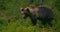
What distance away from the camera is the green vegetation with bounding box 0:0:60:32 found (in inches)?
271

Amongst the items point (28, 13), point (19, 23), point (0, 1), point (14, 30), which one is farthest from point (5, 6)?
point (14, 30)

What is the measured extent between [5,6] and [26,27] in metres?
3.02

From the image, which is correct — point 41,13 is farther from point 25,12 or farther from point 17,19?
point 17,19

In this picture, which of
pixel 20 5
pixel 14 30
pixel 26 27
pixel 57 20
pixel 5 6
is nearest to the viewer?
pixel 14 30

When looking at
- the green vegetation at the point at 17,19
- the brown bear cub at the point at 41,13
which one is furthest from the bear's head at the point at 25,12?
the green vegetation at the point at 17,19

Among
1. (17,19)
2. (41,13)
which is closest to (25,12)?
(17,19)

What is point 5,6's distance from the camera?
9.85m

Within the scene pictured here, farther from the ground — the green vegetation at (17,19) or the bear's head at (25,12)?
the bear's head at (25,12)

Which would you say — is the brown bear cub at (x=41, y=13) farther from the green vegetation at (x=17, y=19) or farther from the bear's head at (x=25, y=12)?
the green vegetation at (x=17, y=19)

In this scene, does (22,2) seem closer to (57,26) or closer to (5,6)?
(5,6)

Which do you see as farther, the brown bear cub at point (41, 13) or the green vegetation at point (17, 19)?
the brown bear cub at point (41, 13)

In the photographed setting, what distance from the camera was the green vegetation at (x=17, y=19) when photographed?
6894mm

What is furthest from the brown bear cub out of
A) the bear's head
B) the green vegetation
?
the green vegetation

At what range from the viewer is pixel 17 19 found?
7961mm
